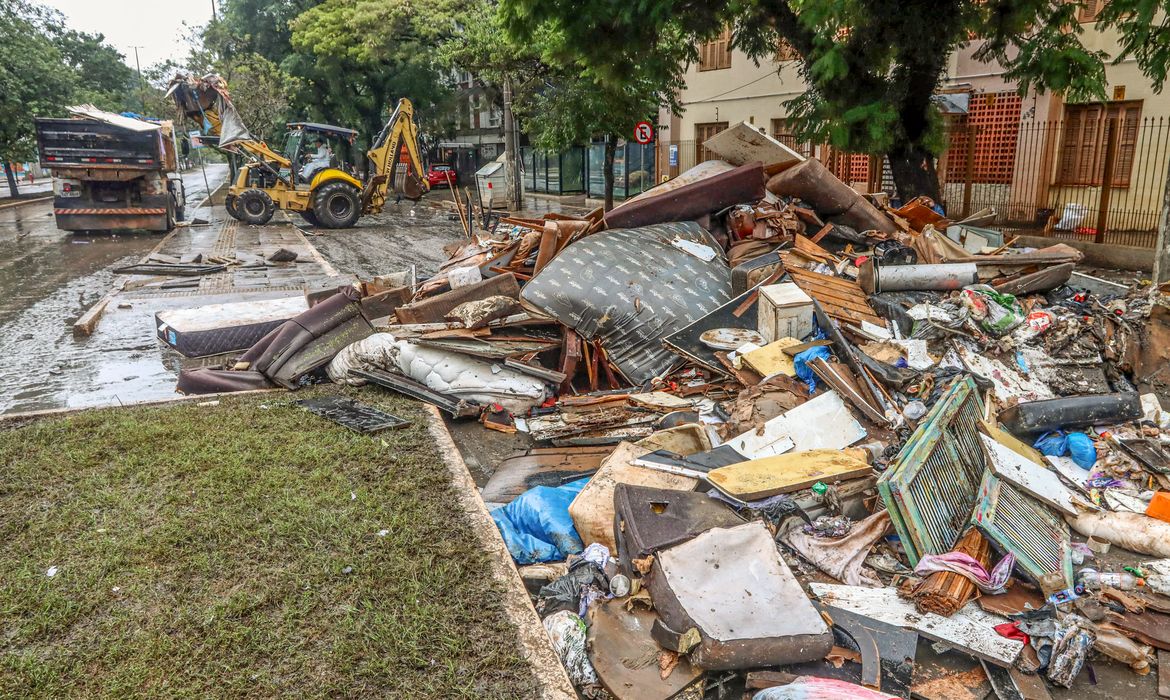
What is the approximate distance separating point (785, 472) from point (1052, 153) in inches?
518

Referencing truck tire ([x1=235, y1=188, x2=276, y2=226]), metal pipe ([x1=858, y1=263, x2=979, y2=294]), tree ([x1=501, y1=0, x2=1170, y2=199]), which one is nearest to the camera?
metal pipe ([x1=858, y1=263, x2=979, y2=294])

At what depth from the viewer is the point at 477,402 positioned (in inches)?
241

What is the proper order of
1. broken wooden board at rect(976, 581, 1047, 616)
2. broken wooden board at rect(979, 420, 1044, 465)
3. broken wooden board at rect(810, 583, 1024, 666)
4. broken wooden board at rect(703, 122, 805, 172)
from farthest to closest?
broken wooden board at rect(703, 122, 805, 172), broken wooden board at rect(979, 420, 1044, 465), broken wooden board at rect(976, 581, 1047, 616), broken wooden board at rect(810, 583, 1024, 666)

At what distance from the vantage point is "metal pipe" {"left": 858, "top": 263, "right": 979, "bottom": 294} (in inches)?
266

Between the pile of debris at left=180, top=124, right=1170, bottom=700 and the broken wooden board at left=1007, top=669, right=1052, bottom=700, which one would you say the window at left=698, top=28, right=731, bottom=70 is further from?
the broken wooden board at left=1007, top=669, right=1052, bottom=700

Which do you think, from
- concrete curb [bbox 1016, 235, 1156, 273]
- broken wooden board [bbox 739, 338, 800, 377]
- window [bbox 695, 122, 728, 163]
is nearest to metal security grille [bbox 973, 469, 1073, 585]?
broken wooden board [bbox 739, 338, 800, 377]

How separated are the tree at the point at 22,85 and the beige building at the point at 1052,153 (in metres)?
23.2

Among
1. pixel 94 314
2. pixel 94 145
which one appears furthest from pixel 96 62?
pixel 94 314

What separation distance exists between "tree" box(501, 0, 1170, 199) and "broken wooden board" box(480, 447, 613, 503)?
549 cm

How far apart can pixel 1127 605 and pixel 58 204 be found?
837 inches

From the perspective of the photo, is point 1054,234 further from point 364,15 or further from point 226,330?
point 364,15

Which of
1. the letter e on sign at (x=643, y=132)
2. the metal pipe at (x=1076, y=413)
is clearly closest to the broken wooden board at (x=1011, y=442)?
the metal pipe at (x=1076, y=413)

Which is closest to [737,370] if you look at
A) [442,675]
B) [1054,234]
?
[442,675]

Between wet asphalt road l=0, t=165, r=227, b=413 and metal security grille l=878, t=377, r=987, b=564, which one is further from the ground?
metal security grille l=878, t=377, r=987, b=564
